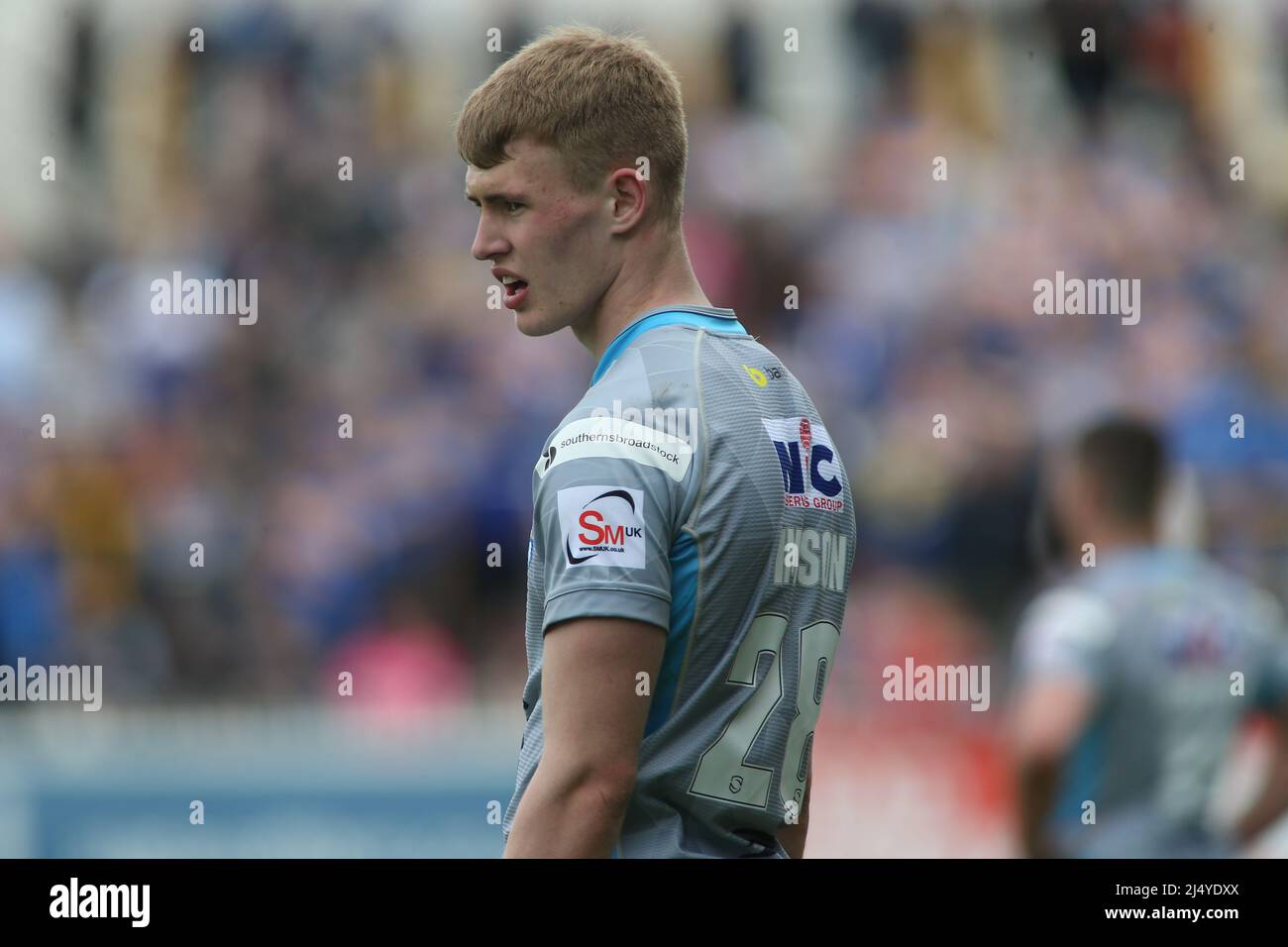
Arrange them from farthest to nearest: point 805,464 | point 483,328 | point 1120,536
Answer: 1. point 483,328
2. point 1120,536
3. point 805,464

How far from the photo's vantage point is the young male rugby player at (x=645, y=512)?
239 cm

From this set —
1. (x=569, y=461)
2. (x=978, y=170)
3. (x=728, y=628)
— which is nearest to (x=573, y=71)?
(x=569, y=461)

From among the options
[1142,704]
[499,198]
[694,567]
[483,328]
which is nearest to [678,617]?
[694,567]

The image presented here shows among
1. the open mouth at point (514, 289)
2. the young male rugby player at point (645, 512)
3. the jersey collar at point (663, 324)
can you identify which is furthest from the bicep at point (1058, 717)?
the open mouth at point (514, 289)

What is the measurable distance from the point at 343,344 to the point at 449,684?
1.95 meters

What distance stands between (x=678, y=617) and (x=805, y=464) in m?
0.33

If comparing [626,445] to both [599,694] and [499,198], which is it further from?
[499,198]

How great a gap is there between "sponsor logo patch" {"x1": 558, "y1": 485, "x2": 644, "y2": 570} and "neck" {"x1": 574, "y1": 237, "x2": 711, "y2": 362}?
Result: 367 millimetres

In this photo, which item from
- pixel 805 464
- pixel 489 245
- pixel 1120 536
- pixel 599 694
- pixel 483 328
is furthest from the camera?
pixel 483 328

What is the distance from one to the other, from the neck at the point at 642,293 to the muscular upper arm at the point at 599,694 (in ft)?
1.74

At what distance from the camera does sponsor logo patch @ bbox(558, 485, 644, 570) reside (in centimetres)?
240

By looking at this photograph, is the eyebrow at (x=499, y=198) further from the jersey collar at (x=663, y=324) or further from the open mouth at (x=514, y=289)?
the jersey collar at (x=663, y=324)

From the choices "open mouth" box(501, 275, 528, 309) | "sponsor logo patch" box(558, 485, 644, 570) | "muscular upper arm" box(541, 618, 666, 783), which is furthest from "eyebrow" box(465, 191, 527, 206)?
"muscular upper arm" box(541, 618, 666, 783)

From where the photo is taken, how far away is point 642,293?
271cm
